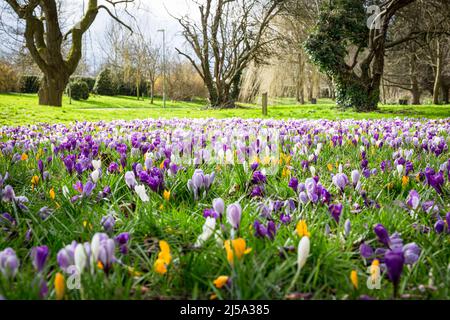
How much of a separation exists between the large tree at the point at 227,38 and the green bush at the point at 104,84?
69.2ft

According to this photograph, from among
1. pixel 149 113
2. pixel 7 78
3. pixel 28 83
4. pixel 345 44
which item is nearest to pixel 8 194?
pixel 149 113

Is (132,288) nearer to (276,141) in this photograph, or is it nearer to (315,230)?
(315,230)

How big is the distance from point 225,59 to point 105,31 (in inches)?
1019

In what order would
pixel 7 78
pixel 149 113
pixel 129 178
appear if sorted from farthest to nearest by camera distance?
pixel 7 78 < pixel 149 113 < pixel 129 178

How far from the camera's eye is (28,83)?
1475 inches

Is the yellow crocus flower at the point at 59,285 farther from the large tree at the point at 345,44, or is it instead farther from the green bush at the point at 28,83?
the green bush at the point at 28,83

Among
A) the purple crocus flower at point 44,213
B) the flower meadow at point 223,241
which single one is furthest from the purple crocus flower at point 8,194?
the purple crocus flower at point 44,213

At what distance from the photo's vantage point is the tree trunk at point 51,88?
18375mm

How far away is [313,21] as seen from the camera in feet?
72.9

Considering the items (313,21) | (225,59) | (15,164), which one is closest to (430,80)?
(313,21)

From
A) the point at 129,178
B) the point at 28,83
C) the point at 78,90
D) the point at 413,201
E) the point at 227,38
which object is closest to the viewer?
the point at 413,201

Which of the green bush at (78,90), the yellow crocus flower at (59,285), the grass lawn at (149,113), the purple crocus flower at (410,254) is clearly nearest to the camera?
the yellow crocus flower at (59,285)

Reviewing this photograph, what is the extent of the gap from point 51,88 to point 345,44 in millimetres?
14257

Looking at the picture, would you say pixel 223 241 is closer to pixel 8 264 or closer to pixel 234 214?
pixel 234 214
